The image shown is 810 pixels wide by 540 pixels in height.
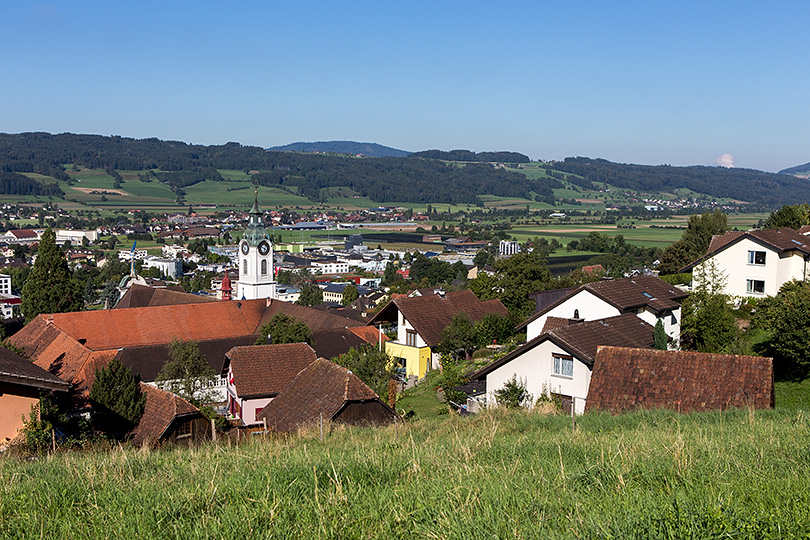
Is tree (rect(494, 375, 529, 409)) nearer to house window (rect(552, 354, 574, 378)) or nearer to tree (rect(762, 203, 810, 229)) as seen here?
house window (rect(552, 354, 574, 378))

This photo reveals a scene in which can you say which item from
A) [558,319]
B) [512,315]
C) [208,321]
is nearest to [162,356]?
[208,321]

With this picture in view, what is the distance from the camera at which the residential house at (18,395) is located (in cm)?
901

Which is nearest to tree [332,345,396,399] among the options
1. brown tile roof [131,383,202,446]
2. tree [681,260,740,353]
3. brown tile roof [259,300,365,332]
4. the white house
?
brown tile roof [131,383,202,446]

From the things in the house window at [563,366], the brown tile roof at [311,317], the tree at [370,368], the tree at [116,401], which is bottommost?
the brown tile roof at [311,317]

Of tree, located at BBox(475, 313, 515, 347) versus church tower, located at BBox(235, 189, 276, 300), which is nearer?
tree, located at BBox(475, 313, 515, 347)

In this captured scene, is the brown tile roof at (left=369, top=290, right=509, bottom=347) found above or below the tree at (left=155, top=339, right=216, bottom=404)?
above

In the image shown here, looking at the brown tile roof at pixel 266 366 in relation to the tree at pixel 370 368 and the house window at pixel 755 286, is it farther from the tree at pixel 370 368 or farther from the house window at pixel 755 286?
the house window at pixel 755 286

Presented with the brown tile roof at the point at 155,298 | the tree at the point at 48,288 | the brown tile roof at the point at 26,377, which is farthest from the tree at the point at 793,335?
the tree at the point at 48,288

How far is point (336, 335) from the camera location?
37844 mm

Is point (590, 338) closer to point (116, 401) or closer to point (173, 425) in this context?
point (173, 425)

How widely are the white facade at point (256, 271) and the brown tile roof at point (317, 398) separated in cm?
3328

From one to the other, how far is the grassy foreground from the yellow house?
2163cm

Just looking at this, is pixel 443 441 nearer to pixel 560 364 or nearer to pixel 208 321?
pixel 560 364

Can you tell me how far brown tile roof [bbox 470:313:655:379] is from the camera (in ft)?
56.3
